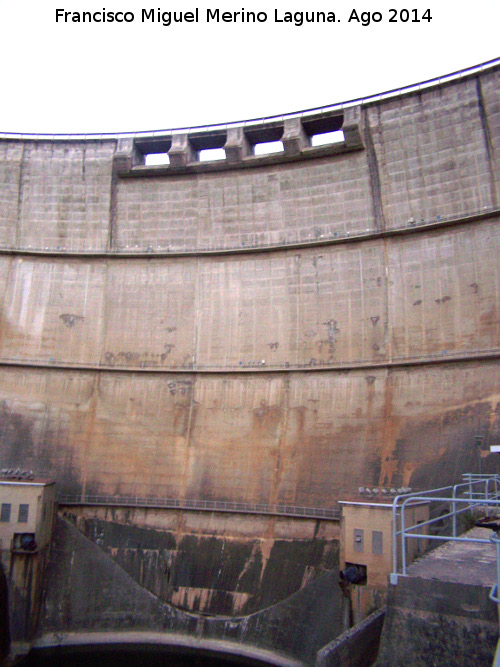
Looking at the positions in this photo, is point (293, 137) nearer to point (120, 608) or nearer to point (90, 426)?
point (90, 426)

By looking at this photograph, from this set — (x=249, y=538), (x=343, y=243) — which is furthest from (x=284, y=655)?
(x=343, y=243)

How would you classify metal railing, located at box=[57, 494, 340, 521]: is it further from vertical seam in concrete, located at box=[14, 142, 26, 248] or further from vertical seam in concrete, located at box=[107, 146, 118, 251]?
vertical seam in concrete, located at box=[14, 142, 26, 248]

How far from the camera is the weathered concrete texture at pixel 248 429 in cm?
1791

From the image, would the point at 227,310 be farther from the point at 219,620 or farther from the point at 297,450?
the point at 219,620

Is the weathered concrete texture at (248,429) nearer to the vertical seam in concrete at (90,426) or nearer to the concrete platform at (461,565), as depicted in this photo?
the vertical seam in concrete at (90,426)

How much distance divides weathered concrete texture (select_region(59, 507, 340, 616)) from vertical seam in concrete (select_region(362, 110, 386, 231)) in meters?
10.8

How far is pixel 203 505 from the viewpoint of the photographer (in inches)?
782

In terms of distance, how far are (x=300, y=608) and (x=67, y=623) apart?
747 cm

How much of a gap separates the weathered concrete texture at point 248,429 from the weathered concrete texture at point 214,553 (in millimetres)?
906

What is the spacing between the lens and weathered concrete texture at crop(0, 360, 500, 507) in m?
17.9

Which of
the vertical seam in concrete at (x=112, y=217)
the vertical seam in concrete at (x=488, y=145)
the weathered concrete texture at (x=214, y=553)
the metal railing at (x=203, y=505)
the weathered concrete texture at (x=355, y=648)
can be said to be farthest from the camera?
the vertical seam in concrete at (x=112, y=217)

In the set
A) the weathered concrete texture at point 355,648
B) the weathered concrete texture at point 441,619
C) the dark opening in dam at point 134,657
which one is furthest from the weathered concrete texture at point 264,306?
the weathered concrete texture at point 441,619

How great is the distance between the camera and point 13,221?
76.3 ft

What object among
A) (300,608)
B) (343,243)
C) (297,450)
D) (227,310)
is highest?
(343,243)
